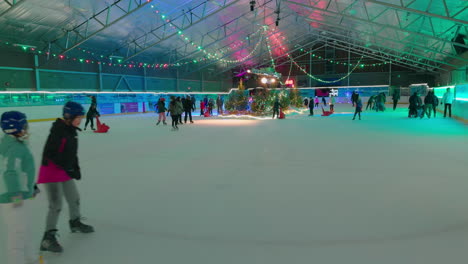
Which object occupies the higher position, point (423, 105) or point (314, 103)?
point (314, 103)

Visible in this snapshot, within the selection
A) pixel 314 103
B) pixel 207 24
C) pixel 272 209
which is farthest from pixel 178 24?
pixel 272 209

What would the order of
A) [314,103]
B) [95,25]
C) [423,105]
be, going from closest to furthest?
[423,105] → [95,25] → [314,103]

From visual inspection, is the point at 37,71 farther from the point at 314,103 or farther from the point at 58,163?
the point at 314,103

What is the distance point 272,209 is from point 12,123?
211cm

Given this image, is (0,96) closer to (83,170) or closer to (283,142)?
(83,170)

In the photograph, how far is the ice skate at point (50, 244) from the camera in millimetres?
1979

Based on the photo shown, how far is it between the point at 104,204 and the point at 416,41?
19.2 meters

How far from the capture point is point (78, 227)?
7.47ft

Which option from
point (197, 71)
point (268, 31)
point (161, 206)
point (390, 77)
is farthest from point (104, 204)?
point (390, 77)

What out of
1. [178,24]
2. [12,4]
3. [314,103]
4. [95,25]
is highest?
[178,24]

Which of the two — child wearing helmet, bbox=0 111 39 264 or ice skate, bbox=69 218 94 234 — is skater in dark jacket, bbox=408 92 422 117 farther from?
child wearing helmet, bbox=0 111 39 264

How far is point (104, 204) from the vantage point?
9.68 feet

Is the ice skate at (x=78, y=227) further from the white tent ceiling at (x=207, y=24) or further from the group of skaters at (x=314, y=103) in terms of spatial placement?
the group of skaters at (x=314, y=103)

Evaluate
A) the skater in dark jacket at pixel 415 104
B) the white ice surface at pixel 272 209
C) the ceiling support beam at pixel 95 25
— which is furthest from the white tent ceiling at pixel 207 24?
the white ice surface at pixel 272 209
